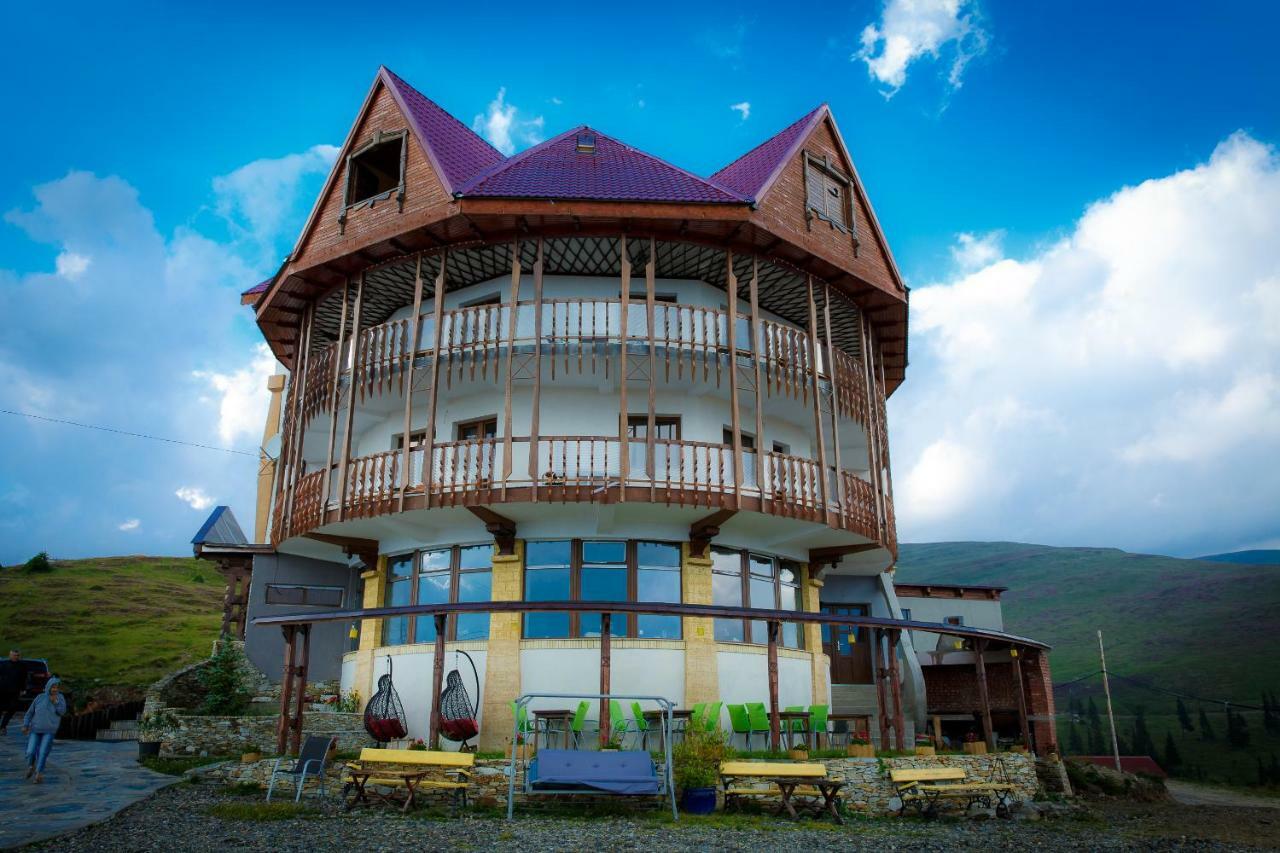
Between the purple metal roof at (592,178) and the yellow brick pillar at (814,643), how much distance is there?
9606mm

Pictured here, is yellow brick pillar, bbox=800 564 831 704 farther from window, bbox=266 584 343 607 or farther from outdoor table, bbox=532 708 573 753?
window, bbox=266 584 343 607

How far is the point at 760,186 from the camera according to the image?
2181 centimetres

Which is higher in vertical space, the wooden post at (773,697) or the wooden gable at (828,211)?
the wooden gable at (828,211)

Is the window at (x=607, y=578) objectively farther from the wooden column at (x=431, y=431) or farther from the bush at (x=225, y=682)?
the bush at (x=225, y=682)

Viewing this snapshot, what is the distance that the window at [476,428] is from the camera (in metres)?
22.3

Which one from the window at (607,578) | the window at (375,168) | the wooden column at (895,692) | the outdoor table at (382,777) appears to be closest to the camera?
the outdoor table at (382,777)

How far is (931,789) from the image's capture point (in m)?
15.3

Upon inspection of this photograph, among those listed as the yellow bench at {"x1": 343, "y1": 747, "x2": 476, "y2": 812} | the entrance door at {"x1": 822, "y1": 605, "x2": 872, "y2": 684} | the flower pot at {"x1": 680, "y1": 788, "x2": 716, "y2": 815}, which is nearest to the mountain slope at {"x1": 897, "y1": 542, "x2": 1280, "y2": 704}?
the entrance door at {"x1": 822, "y1": 605, "x2": 872, "y2": 684}

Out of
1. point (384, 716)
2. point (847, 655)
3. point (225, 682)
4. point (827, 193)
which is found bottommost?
point (384, 716)

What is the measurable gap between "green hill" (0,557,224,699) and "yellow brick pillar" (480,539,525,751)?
1757 cm

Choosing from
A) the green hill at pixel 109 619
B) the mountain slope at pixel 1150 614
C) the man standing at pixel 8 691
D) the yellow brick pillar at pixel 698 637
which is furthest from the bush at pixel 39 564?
the mountain slope at pixel 1150 614

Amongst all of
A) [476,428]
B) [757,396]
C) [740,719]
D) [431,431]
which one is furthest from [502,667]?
[757,396]

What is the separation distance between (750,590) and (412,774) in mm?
10211

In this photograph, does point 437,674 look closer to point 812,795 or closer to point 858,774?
point 812,795
